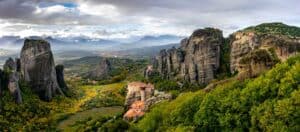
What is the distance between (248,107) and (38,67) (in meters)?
131

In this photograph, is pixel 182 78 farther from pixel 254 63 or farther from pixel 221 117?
pixel 221 117

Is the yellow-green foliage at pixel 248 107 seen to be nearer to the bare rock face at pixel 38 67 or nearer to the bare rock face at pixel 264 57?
the bare rock face at pixel 264 57

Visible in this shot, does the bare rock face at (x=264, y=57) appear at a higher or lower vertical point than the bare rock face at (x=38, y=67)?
higher

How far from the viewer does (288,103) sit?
6138cm

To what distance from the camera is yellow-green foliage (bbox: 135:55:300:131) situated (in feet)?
202

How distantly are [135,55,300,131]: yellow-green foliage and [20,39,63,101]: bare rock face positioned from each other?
11162 cm

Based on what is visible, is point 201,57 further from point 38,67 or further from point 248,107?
point 248,107

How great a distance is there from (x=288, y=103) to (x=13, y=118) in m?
98.8

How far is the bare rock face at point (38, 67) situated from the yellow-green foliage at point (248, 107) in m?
112

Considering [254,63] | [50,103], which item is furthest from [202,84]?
[254,63]

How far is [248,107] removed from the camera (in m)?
68.5

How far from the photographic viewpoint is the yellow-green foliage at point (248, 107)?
61531 millimetres

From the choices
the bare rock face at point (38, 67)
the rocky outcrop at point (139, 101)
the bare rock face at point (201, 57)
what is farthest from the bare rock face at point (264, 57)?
the bare rock face at point (38, 67)

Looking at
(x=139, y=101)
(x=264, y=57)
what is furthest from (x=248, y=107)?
(x=139, y=101)
